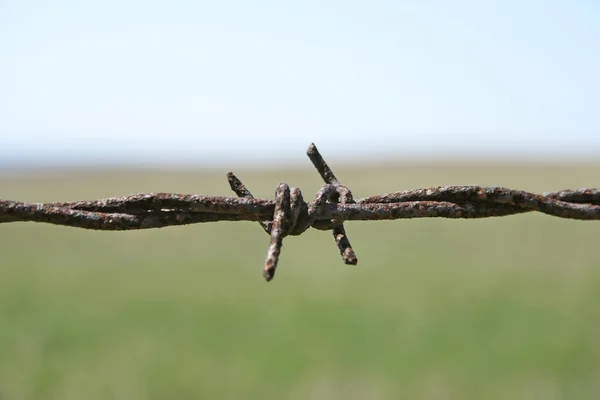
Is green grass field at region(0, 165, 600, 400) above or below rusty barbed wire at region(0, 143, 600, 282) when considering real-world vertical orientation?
below

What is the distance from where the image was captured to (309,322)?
454 inches

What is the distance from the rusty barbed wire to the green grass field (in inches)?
275

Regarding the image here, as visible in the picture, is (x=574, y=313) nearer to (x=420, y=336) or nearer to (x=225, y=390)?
(x=420, y=336)

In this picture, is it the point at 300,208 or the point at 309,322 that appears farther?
the point at 309,322

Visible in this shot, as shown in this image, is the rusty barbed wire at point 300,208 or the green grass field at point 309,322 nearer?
the rusty barbed wire at point 300,208

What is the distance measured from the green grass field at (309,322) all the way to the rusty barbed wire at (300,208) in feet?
22.9

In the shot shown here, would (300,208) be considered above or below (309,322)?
above

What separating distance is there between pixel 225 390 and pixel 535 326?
16.9ft

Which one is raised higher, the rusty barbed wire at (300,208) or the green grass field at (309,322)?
the rusty barbed wire at (300,208)

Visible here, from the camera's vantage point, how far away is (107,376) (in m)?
8.78

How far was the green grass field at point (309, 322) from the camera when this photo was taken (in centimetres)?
863

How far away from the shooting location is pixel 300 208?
1.53 metres

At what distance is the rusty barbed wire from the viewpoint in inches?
61.2

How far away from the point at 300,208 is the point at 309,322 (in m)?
10.3
